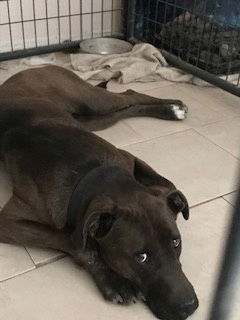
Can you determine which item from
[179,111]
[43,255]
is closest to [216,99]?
[179,111]

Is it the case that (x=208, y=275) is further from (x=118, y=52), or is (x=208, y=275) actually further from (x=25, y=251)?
(x=118, y=52)

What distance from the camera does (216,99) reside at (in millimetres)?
3096

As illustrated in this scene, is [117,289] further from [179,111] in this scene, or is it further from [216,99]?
[216,99]

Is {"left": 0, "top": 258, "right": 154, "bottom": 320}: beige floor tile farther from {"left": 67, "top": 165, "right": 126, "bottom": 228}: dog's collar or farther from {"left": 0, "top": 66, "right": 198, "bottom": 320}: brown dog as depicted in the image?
{"left": 67, "top": 165, "right": 126, "bottom": 228}: dog's collar

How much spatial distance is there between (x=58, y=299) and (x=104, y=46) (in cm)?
245

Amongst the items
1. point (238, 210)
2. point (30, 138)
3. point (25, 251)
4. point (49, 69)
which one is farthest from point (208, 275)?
point (49, 69)

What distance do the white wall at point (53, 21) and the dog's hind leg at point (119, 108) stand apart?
123 cm

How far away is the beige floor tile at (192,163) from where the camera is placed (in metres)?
2.19

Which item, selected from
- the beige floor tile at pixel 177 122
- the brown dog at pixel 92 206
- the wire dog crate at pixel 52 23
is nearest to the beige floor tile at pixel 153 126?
the beige floor tile at pixel 177 122

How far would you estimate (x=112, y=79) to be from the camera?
329 cm

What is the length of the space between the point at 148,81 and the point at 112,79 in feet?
0.81

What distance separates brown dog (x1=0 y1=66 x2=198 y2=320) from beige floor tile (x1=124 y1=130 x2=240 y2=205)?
0.35 metres

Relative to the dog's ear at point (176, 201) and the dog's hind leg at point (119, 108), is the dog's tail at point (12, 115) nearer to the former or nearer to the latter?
the dog's hind leg at point (119, 108)

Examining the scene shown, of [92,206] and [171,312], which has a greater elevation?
[92,206]
